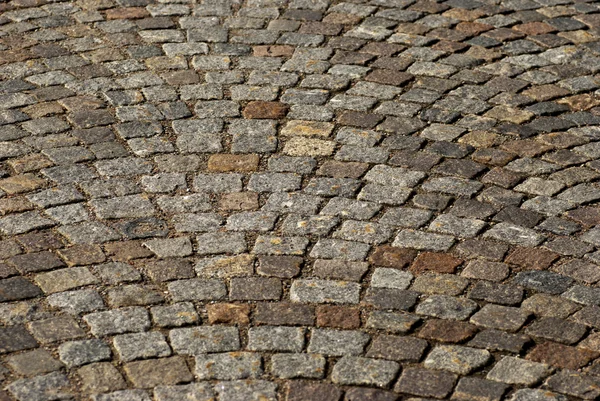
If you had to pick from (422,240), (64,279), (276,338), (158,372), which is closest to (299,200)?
(422,240)

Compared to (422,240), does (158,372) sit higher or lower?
higher

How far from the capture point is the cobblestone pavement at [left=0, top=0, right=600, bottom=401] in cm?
398

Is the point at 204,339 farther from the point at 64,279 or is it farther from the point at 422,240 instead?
the point at 422,240

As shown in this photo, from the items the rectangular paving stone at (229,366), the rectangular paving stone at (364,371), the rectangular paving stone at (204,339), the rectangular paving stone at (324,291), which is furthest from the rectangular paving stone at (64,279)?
the rectangular paving stone at (364,371)

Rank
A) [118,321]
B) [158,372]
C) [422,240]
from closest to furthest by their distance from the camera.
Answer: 1. [158,372]
2. [118,321]
3. [422,240]

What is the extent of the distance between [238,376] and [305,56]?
287 centimetres

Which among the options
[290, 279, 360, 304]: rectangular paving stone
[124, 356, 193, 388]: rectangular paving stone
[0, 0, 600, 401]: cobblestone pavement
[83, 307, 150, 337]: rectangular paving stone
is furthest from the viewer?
[290, 279, 360, 304]: rectangular paving stone

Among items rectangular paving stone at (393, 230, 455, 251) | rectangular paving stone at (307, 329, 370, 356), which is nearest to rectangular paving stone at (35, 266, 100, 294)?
rectangular paving stone at (307, 329, 370, 356)

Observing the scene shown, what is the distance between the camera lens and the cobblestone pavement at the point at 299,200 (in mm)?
3979

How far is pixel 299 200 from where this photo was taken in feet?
16.4

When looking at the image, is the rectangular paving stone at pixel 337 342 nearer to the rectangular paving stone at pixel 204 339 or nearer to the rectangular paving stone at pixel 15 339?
the rectangular paving stone at pixel 204 339

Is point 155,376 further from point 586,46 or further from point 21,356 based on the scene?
point 586,46

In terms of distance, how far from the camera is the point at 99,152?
5.36m

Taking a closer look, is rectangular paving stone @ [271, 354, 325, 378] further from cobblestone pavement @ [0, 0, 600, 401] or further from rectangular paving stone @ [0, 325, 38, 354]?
rectangular paving stone @ [0, 325, 38, 354]
